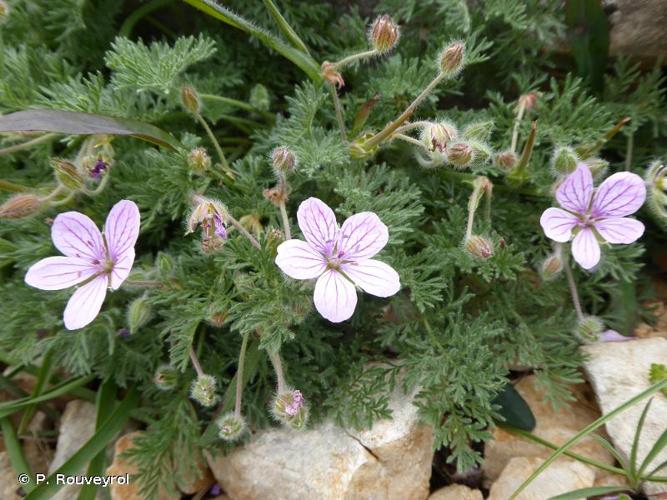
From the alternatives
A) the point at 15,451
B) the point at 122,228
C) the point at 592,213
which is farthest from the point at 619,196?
the point at 15,451

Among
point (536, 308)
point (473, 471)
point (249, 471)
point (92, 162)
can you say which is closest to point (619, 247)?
point (536, 308)

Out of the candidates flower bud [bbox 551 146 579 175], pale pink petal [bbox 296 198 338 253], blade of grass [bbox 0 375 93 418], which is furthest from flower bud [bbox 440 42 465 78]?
blade of grass [bbox 0 375 93 418]

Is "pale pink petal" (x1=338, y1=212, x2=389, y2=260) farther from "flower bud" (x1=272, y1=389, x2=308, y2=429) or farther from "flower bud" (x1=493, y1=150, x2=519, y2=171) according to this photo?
"flower bud" (x1=493, y1=150, x2=519, y2=171)

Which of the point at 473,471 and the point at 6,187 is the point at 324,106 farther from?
the point at 473,471

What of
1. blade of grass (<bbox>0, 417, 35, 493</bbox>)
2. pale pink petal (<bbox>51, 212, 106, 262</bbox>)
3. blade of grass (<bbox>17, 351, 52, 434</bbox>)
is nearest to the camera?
pale pink petal (<bbox>51, 212, 106, 262</bbox>)

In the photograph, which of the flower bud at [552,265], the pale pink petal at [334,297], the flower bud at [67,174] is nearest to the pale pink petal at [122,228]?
the flower bud at [67,174]
